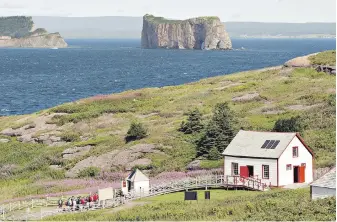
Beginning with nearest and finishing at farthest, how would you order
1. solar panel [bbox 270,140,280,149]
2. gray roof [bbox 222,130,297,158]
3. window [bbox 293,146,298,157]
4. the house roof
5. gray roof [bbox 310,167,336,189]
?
gray roof [bbox 310,167,336,189], the house roof, gray roof [bbox 222,130,297,158], solar panel [bbox 270,140,280,149], window [bbox 293,146,298,157]

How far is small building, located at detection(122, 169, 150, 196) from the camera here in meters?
54.8

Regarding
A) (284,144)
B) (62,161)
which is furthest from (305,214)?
(62,161)

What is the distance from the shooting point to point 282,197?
4850 cm

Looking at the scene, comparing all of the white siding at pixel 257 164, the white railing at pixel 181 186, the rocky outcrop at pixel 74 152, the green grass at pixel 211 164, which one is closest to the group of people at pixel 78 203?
the white railing at pixel 181 186

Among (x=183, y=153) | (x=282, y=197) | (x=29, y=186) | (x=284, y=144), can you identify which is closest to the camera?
(x=282, y=197)

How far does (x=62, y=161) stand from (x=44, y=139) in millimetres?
10201

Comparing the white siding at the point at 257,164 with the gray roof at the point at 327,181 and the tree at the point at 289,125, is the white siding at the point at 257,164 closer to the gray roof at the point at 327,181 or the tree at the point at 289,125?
the gray roof at the point at 327,181

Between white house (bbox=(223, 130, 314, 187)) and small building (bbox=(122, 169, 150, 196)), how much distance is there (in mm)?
6192

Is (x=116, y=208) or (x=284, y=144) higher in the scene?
(x=284, y=144)

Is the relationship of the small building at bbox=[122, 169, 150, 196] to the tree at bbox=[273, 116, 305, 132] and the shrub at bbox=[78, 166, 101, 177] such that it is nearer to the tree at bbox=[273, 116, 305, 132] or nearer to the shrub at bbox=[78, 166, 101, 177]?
the shrub at bbox=[78, 166, 101, 177]

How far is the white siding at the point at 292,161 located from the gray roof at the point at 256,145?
0.48m

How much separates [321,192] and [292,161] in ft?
32.7

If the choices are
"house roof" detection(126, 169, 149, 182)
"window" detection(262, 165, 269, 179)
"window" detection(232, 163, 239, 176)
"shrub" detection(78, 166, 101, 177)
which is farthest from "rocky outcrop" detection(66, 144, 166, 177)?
"window" detection(262, 165, 269, 179)

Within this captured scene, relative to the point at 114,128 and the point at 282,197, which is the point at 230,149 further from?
the point at 114,128
